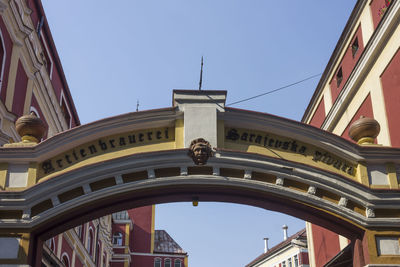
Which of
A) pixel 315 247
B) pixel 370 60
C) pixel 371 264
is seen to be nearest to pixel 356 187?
pixel 371 264

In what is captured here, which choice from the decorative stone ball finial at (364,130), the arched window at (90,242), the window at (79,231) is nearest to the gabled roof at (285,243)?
the arched window at (90,242)

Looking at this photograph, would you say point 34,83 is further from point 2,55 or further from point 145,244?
point 145,244

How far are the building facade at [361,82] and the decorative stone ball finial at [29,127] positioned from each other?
27.8 feet

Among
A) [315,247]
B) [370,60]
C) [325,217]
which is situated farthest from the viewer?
[315,247]

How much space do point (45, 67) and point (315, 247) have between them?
12.7m

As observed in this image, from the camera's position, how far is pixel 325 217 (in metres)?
10.8

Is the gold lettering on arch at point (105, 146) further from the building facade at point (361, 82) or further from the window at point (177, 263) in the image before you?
the window at point (177, 263)

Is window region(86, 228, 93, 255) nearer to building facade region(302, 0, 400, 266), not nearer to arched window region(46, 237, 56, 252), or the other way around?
arched window region(46, 237, 56, 252)

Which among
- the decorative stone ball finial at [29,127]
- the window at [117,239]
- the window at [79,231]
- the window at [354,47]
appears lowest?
the decorative stone ball finial at [29,127]

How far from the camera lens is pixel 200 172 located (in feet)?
35.5

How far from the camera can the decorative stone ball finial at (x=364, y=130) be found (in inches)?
426

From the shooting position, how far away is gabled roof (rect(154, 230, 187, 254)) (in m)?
63.7

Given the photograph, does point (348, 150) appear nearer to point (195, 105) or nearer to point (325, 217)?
point (325, 217)

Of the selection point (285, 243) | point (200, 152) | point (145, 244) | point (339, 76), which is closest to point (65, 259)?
Result: point (339, 76)
